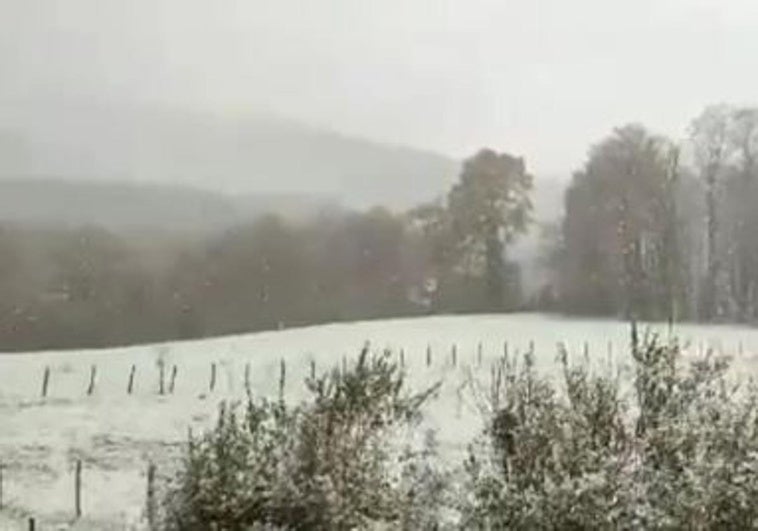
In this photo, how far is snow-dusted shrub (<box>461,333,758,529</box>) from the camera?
854 cm

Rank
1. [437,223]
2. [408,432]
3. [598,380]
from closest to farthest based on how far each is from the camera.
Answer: [598,380], [408,432], [437,223]

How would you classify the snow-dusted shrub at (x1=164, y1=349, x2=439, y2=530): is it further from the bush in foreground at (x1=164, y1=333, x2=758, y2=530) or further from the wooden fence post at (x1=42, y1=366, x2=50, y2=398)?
the wooden fence post at (x1=42, y1=366, x2=50, y2=398)

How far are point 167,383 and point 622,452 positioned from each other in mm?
14190

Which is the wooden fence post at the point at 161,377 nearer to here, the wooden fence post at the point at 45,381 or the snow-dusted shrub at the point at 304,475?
the wooden fence post at the point at 45,381

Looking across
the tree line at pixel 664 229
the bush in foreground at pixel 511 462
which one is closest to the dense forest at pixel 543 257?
the tree line at pixel 664 229

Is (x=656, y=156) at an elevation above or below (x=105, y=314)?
above

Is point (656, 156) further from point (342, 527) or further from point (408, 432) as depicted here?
point (342, 527)

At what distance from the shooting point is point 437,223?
3105cm

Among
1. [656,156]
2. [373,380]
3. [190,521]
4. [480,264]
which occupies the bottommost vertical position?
[190,521]

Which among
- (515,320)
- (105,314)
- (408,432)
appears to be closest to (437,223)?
(515,320)

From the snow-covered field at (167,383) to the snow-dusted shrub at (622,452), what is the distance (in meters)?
3.38

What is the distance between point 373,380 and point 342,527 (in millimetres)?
1749

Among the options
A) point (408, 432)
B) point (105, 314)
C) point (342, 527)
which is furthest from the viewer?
point (105, 314)

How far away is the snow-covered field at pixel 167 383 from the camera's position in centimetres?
1542
